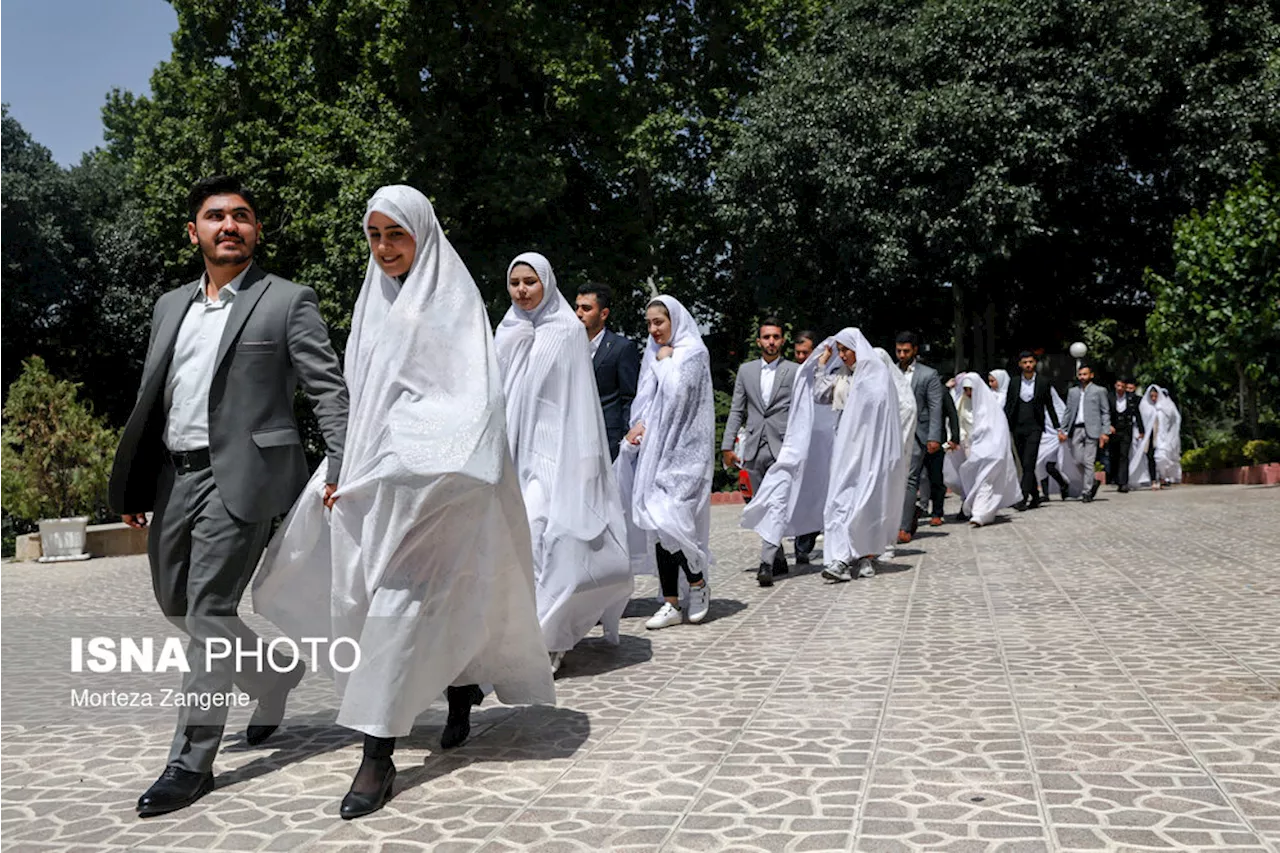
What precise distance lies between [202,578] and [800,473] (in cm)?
596

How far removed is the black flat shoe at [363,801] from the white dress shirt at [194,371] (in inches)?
52.4

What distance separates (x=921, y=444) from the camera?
12641mm

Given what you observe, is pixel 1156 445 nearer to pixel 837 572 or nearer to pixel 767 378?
pixel 767 378

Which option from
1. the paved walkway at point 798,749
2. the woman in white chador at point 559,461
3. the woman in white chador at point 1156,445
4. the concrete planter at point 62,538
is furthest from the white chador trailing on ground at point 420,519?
the woman in white chador at point 1156,445

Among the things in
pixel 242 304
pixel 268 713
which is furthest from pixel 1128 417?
pixel 242 304

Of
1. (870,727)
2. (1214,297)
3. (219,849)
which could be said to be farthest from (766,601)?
(1214,297)

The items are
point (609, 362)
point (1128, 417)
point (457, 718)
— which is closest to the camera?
point (457, 718)

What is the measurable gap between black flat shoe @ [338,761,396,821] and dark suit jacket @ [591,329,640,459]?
406cm

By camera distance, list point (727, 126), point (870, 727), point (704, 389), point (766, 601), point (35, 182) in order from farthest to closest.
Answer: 1. point (35, 182)
2. point (727, 126)
3. point (766, 601)
4. point (704, 389)
5. point (870, 727)

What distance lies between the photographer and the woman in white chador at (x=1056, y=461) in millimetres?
17433

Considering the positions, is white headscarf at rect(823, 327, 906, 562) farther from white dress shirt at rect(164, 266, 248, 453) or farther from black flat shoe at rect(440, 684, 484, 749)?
white dress shirt at rect(164, 266, 248, 453)

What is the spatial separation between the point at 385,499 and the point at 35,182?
29.8m

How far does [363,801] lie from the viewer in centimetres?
370

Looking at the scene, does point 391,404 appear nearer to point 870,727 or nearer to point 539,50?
point 870,727
